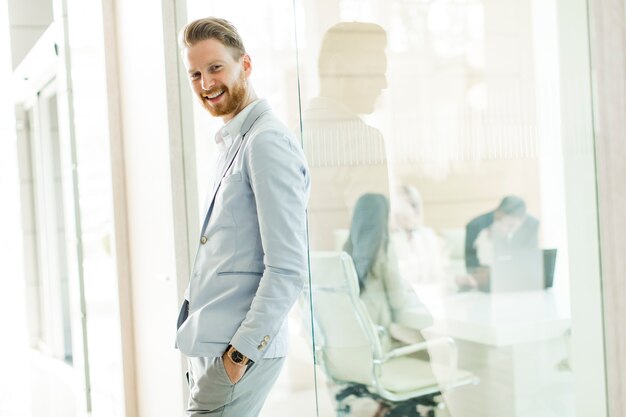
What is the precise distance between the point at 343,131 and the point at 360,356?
21.5 inches

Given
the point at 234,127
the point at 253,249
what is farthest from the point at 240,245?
the point at 234,127

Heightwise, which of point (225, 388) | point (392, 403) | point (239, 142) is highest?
point (239, 142)

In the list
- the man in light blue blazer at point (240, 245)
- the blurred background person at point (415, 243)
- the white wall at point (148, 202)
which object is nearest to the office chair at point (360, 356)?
the blurred background person at point (415, 243)

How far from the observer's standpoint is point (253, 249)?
1648mm

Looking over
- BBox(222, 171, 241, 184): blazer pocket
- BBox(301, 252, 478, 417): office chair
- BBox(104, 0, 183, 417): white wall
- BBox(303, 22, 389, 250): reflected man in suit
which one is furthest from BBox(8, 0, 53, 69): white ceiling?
BBox(222, 171, 241, 184): blazer pocket

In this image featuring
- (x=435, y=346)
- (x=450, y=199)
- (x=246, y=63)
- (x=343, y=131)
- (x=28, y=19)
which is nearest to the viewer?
(x=450, y=199)

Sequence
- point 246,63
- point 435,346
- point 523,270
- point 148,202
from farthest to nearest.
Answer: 1. point 148,202
2. point 246,63
3. point 435,346
4. point 523,270

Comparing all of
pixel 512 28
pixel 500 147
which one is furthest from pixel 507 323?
pixel 512 28

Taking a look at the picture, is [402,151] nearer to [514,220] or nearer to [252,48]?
[514,220]

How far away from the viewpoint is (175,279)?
289 cm

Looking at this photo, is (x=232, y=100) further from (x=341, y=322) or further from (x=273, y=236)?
(x=341, y=322)

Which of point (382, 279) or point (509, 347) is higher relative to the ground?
point (382, 279)

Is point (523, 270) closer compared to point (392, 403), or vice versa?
point (523, 270)

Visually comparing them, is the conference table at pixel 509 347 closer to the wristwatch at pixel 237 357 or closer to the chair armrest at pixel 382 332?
the chair armrest at pixel 382 332
